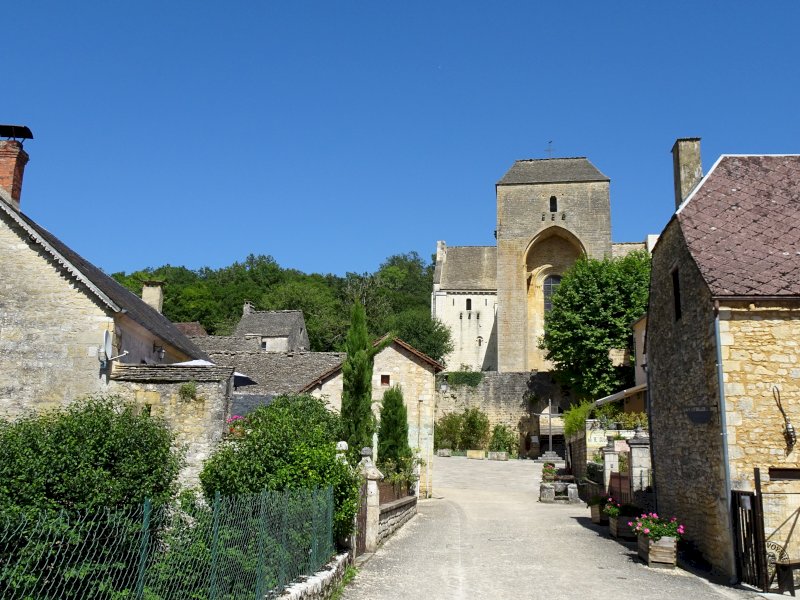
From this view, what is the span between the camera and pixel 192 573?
641 centimetres

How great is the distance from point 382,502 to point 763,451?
23.8 ft

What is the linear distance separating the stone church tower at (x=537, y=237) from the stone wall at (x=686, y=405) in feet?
110

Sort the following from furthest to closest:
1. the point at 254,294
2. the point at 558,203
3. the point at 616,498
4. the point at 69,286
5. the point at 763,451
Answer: the point at 254,294
the point at 558,203
the point at 616,498
the point at 69,286
the point at 763,451

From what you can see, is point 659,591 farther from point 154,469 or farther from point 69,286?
point 69,286

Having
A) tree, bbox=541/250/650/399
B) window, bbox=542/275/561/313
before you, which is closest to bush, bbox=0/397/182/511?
tree, bbox=541/250/650/399

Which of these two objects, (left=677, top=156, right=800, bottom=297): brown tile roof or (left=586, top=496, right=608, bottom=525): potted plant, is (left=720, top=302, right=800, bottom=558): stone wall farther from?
(left=586, top=496, right=608, bottom=525): potted plant

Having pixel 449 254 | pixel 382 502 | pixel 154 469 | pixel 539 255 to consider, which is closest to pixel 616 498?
Answer: pixel 382 502

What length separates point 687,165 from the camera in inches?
657

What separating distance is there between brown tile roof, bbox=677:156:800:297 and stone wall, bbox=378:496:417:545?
7.72 meters

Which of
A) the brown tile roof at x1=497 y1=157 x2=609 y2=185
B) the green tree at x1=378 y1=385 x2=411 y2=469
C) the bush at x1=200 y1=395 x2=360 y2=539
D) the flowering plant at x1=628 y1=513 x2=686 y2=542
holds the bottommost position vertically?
the flowering plant at x1=628 y1=513 x2=686 y2=542

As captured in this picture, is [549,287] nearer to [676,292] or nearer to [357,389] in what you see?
[357,389]

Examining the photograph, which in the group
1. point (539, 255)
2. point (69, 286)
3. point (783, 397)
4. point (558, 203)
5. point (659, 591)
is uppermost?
point (558, 203)

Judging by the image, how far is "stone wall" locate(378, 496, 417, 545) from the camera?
14.6m

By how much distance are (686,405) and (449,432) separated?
30.8 metres
